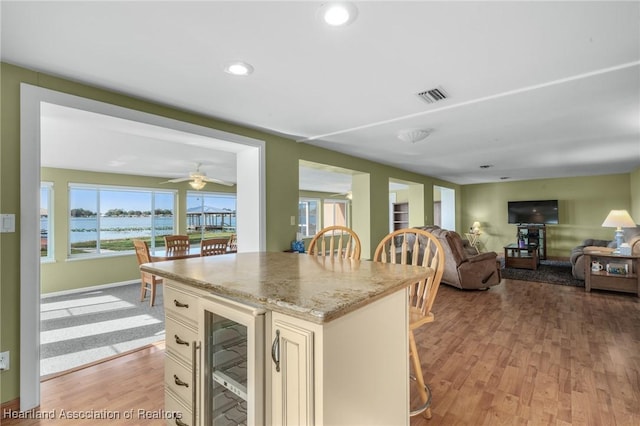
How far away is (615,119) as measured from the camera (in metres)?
3.11

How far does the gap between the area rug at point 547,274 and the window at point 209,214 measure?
6462 millimetres

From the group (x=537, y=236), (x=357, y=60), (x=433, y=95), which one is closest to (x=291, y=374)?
(x=357, y=60)

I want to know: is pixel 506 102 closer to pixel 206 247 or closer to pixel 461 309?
pixel 461 309

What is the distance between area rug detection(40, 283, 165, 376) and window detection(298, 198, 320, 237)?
5.45 meters

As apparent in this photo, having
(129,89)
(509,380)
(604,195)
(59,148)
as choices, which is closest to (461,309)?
(509,380)

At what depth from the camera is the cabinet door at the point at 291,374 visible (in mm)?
923

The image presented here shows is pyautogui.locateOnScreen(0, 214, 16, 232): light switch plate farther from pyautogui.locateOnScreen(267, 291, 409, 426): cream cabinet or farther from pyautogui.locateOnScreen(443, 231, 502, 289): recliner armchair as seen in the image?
pyautogui.locateOnScreen(443, 231, 502, 289): recliner armchair

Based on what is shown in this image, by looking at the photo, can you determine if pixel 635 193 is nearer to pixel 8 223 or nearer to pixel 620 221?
pixel 620 221

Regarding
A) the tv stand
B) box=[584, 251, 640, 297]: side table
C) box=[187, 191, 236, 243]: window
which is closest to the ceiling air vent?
box=[584, 251, 640, 297]: side table

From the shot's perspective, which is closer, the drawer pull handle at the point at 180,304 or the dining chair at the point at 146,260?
the drawer pull handle at the point at 180,304

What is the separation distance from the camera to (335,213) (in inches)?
439

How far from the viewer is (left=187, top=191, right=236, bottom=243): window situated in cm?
714

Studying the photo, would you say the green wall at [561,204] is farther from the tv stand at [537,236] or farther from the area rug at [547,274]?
the area rug at [547,274]

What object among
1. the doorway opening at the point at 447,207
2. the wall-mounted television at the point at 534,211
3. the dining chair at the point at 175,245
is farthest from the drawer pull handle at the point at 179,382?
the wall-mounted television at the point at 534,211
